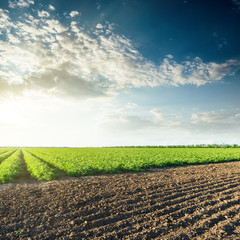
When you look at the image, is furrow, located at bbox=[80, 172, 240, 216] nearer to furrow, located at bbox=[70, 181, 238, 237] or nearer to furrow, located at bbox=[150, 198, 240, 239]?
furrow, located at bbox=[70, 181, 238, 237]

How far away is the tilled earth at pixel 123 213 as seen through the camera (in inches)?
239

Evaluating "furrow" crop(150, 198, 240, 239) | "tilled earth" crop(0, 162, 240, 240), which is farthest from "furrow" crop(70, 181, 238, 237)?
"furrow" crop(150, 198, 240, 239)

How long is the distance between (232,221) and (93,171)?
12.5m

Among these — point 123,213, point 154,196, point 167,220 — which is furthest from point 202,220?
point 123,213

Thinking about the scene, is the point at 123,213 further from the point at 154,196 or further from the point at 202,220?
the point at 202,220

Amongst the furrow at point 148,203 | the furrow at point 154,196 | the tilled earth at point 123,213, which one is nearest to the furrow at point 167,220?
the tilled earth at point 123,213

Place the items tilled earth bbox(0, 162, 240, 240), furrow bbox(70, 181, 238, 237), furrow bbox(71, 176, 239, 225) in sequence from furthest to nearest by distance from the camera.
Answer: furrow bbox(71, 176, 239, 225)
furrow bbox(70, 181, 238, 237)
tilled earth bbox(0, 162, 240, 240)

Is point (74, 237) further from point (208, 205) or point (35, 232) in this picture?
point (208, 205)

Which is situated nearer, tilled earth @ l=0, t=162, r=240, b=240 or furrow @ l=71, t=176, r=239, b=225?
tilled earth @ l=0, t=162, r=240, b=240

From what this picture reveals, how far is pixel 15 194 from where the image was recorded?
34.9 feet

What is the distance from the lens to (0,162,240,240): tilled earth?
19.9 feet

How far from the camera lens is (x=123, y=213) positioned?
289 inches

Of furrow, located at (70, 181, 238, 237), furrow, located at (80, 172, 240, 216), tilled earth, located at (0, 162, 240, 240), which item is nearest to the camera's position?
tilled earth, located at (0, 162, 240, 240)

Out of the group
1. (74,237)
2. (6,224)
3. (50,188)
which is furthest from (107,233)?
(50,188)
